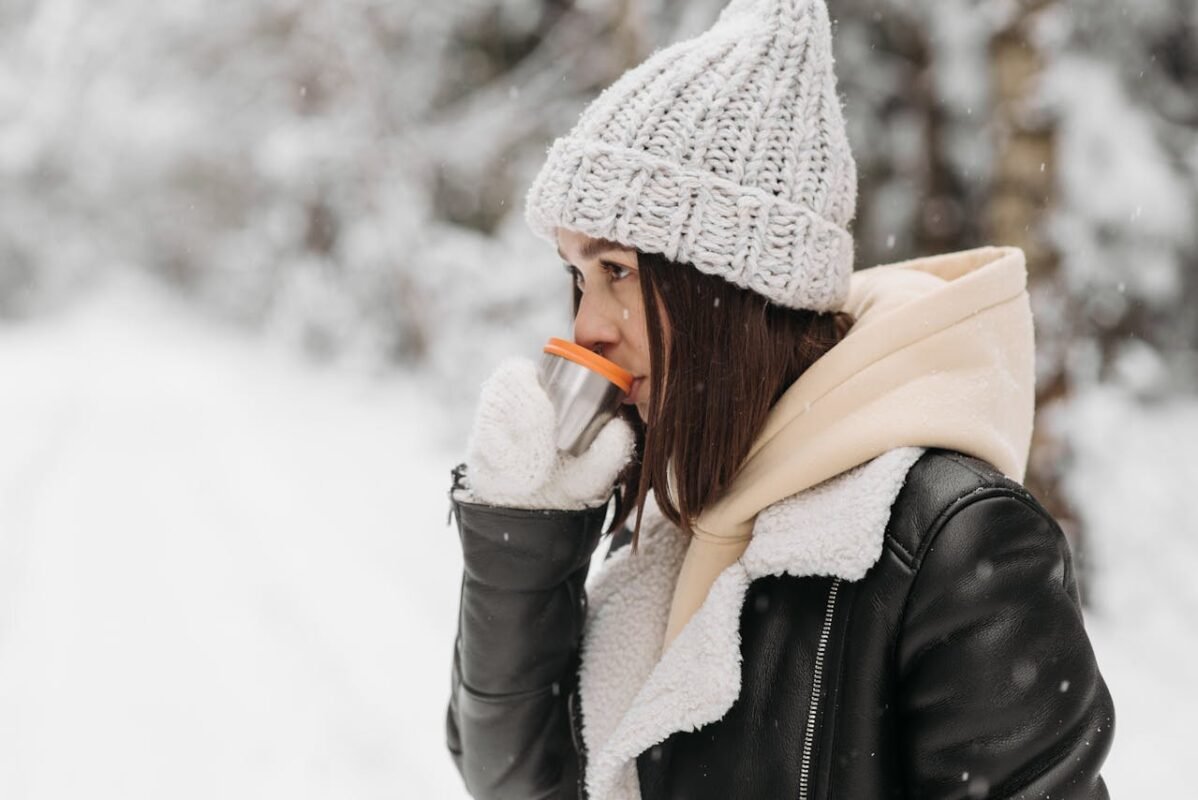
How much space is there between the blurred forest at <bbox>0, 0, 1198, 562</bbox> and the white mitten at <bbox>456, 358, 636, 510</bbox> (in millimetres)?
3656

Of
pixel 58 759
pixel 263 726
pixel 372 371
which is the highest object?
pixel 58 759

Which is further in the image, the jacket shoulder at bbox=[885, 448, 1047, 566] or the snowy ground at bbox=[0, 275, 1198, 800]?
the snowy ground at bbox=[0, 275, 1198, 800]

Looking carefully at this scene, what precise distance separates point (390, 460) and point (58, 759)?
5.32 meters

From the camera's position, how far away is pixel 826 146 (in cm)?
152

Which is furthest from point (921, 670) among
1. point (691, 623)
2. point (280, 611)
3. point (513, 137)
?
point (513, 137)

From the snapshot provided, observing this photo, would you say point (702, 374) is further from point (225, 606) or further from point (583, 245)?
point (225, 606)

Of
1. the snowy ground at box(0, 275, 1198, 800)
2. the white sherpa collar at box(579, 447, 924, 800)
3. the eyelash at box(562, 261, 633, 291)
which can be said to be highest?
the eyelash at box(562, 261, 633, 291)

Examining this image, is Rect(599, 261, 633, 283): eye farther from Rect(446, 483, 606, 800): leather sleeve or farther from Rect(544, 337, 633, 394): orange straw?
Rect(446, 483, 606, 800): leather sleeve

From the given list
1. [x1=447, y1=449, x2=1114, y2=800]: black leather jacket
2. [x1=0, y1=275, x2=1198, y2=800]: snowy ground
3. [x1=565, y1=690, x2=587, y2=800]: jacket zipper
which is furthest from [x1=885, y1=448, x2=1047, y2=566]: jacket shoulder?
[x1=0, y1=275, x2=1198, y2=800]: snowy ground

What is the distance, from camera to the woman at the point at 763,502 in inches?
47.9

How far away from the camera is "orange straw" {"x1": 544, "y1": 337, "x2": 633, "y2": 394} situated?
1.54 m

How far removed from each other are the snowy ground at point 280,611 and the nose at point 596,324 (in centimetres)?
252

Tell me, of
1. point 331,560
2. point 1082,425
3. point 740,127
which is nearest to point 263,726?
point 331,560

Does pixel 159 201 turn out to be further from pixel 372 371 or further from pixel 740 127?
pixel 740 127
